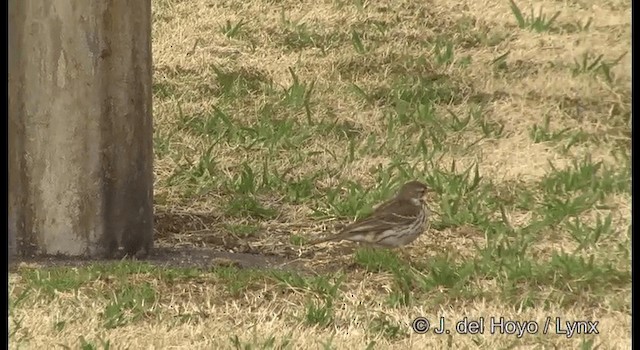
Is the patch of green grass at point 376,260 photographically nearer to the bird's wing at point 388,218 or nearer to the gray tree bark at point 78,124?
the bird's wing at point 388,218

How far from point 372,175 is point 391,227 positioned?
1.78 metres

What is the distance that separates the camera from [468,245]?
9000 mm

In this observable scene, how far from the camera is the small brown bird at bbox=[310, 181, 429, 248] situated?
8.65m

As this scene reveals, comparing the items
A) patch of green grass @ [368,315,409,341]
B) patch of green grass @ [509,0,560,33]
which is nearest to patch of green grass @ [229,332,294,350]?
patch of green grass @ [368,315,409,341]

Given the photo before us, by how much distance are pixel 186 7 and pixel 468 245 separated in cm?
516

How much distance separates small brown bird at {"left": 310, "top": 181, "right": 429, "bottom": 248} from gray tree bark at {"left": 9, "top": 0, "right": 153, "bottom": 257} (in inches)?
46.6

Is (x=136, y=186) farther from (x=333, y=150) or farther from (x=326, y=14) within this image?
(x=326, y=14)

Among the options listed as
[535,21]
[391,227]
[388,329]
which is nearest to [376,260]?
[391,227]

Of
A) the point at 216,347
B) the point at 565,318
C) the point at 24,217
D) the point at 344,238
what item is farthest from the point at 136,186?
the point at 565,318

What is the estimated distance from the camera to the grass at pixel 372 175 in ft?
24.6

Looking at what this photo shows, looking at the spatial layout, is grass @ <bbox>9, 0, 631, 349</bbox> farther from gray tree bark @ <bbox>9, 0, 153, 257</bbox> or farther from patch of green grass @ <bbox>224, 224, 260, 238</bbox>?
gray tree bark @ <bbox>9, 0, 153, 257</bbox>

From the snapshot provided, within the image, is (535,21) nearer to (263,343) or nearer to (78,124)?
(78,124)

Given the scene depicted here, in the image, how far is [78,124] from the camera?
8.22 meters

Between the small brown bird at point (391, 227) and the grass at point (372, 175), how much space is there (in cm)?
9
